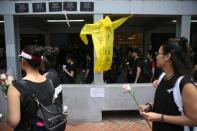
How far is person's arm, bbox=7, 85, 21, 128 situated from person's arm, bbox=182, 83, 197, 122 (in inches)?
52.1

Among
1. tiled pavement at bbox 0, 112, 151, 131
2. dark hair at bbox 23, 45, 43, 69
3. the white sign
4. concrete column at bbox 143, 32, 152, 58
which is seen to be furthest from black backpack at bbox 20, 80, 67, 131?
concrete column at bbox 143, 32, 152, 58

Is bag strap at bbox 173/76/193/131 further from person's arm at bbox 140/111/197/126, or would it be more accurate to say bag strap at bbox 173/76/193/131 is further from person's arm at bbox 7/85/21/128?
person's arm at bbox 7/85/21/128

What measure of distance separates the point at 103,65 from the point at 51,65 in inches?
116

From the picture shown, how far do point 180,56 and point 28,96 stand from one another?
1307 mm

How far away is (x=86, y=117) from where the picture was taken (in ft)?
22.9

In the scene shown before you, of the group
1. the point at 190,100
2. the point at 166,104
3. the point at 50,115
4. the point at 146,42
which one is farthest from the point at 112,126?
the point at 146,42

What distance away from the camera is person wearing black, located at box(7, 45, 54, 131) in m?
2.29

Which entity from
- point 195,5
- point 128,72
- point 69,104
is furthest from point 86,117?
point 195,5

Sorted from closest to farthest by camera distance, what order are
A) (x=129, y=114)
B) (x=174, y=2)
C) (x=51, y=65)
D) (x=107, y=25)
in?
(x=51, y=65) → (x=107, y=25) → (x=174, y=2) → (x=129, y=114)

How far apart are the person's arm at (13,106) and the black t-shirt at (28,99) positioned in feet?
0.14

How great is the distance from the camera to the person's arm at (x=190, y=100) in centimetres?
208

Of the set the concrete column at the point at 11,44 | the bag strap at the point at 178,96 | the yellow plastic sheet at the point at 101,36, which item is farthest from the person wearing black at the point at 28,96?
the concrete column at the point at 11,44

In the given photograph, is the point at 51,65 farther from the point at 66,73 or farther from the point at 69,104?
the point at 66,73

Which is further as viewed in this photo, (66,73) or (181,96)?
(66,73)
